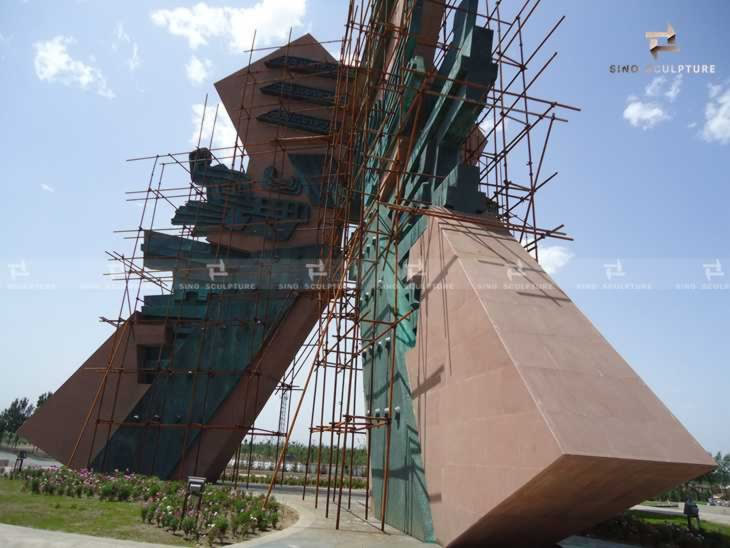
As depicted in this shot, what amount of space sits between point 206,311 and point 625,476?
43.4 feet

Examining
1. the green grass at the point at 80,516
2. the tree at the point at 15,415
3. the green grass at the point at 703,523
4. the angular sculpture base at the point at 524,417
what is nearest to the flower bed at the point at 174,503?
the green grass at the point at 80,516

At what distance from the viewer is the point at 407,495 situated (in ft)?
26.2

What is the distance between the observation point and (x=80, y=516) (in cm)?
848

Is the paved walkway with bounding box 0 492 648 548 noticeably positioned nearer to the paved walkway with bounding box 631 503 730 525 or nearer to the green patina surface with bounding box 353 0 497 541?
the green patina surface with bounding box 353 0 497 541

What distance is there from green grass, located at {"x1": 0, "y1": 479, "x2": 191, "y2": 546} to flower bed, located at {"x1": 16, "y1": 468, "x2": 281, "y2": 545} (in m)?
0.23

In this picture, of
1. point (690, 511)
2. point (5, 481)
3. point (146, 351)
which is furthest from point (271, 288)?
point (690, 511)

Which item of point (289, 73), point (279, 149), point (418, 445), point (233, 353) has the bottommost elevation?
point (418, 445)

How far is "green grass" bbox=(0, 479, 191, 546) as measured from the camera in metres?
7.36

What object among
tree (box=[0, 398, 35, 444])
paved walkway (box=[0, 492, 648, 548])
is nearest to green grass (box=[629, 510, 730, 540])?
paved walkway (box=[0, 492, 648, 548])

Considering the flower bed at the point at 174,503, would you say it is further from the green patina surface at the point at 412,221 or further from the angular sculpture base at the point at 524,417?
the angular sculpture base at the point at 524,417

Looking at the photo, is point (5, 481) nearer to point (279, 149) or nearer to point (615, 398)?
point (279, 149)

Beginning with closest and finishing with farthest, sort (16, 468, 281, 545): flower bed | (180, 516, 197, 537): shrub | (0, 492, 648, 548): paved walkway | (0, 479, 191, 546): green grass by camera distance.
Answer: (0, 492, 648, 548): paved walkway → (0, 479, 191, 546): green grass → (180, 516, 197, 537): shrub → (16, 468, 281, 545): flower bed

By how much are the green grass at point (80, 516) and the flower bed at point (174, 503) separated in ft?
0.77

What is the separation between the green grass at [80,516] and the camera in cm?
736
